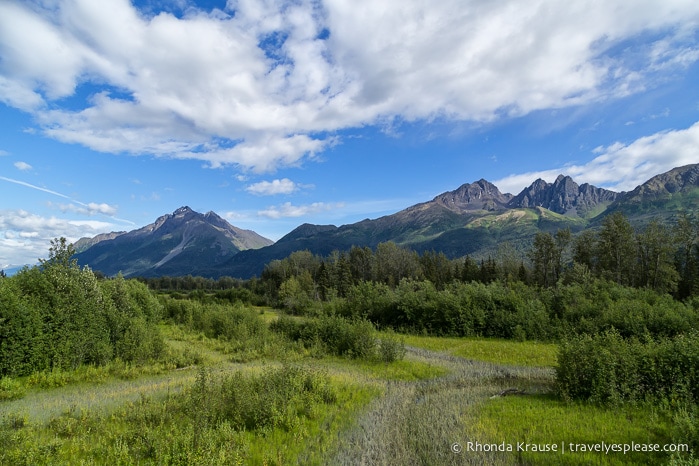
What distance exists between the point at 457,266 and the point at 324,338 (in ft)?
243

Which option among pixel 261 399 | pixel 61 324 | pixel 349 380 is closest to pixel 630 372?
pixel 349 380

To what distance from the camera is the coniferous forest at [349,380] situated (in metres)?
9.55

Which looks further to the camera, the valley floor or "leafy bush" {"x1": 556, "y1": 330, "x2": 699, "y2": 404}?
"leafy bush" {"x1": 556, "y1": 330, "x2": 699, "y2": 404}

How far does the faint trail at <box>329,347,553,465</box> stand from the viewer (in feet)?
30.6

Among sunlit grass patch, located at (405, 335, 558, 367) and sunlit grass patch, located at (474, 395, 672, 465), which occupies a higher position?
sunlit grass patch, located at (474, 395, 672, 465)

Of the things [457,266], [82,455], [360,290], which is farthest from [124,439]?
[457,266]

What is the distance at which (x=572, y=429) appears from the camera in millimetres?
10469

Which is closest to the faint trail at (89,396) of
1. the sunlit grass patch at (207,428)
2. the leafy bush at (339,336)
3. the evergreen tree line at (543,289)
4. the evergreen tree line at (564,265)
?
the sunlit grass patch at (207,428)

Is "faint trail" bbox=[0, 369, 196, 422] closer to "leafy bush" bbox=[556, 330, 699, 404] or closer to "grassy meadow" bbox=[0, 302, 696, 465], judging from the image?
"grassy meadow" bbox=[0, 302, 696, 465]

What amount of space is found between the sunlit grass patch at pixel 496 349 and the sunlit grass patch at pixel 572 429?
976 cm

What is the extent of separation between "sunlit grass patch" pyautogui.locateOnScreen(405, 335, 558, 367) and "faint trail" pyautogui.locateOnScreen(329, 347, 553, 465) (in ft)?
10.4

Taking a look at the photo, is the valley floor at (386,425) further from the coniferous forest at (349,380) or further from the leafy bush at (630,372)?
Result: the leafy bush at (630,372)

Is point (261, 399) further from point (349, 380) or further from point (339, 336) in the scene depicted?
point (339, 336)

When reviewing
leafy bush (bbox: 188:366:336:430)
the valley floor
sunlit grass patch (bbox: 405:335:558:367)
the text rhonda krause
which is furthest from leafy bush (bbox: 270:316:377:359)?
the text rhonda krause
